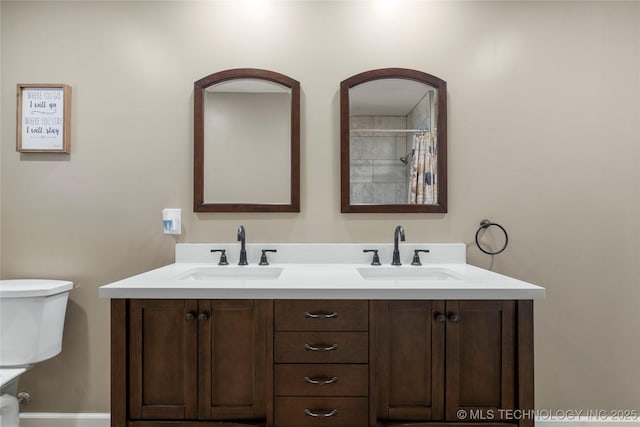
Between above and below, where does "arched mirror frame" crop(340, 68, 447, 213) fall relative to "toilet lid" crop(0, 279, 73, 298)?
above

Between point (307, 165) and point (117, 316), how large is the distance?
1.11 metres

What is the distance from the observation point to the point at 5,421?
1.64 meters

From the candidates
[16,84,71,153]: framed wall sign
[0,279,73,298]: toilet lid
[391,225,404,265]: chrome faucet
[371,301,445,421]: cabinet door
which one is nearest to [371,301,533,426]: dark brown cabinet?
[371,301,445,421]: cabinet door

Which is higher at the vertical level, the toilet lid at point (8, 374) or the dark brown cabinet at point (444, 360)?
the dark brown cabinet at point (444, 360)

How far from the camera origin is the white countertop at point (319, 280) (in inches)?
51.8

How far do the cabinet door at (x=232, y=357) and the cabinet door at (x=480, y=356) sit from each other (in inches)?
26.4

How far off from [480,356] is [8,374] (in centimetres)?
197

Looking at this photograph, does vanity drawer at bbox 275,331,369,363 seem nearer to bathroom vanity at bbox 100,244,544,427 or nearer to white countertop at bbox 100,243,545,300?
bathroom vanity at bbox 100,244,544,427

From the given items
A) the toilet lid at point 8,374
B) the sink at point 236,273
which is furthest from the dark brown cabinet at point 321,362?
the toilet lid at point 8,374

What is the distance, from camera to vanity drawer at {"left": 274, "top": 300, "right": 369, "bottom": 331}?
1341mm

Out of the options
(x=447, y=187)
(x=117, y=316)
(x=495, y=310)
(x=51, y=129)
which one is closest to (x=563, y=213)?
(x=447, y=187)

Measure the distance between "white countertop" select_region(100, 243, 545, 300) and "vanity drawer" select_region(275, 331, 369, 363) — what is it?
144 millimetres

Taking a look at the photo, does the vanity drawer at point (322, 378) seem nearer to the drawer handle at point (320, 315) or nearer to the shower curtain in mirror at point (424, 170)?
the drawer handle at point (320, 315)

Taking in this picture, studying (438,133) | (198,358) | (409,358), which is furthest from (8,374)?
(438,133)
